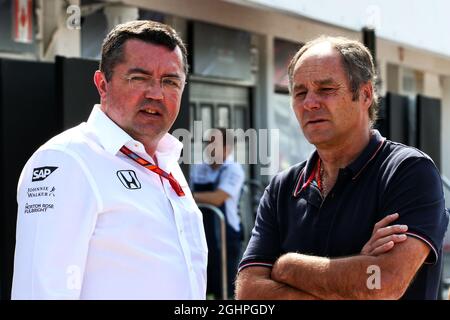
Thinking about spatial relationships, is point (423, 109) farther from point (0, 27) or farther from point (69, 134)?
point (69, 134)

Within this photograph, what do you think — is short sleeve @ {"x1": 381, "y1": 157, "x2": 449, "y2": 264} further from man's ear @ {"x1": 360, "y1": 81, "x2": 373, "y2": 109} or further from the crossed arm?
man's ear @ {"x1": 360, "y1": 81, "x2": 373, "y2": 109}

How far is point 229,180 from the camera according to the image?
26.8 feet

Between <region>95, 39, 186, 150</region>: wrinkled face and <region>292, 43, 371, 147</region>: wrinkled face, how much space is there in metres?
0.51

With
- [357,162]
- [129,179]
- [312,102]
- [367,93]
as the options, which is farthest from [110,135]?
[367,93]

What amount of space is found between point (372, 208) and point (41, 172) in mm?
1130

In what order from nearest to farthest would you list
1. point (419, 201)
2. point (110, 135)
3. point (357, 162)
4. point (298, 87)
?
point (110, 135) → point (419, 201) → point (357, 162) → point (298, 87)

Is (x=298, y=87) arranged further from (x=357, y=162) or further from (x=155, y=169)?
(x=155, y=169)

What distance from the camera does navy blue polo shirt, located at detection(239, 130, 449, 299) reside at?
9.04 feet

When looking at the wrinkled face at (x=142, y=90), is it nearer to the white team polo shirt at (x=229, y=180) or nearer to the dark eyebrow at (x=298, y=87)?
the dark eyebrow at (x=298, y=87)

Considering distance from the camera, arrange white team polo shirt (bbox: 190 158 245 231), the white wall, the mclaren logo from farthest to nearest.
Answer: the white wall → white team polo shirt (bbox: 190 158 245 231) → the mclaren logo

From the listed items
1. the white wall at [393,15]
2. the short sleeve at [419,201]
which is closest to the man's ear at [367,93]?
the short sleeve at [419,201]

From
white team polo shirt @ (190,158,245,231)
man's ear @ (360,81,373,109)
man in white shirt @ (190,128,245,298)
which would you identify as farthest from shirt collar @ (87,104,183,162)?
white team polo shirt @ (190,158,245,231)
